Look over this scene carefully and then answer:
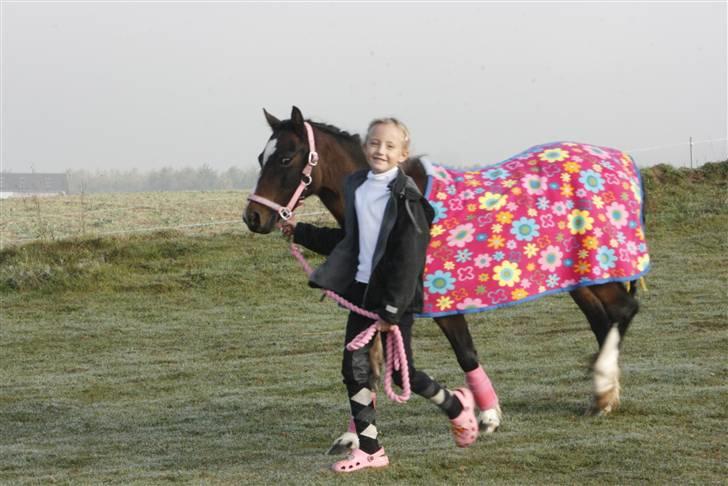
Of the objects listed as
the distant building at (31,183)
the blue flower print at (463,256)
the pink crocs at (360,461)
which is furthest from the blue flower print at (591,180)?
the distant building at (31,183)

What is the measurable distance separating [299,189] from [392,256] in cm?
97

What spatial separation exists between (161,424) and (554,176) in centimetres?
313

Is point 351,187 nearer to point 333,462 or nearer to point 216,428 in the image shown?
point 333,462

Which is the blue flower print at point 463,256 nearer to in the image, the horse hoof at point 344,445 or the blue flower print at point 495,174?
the blue flower print at point 495,174

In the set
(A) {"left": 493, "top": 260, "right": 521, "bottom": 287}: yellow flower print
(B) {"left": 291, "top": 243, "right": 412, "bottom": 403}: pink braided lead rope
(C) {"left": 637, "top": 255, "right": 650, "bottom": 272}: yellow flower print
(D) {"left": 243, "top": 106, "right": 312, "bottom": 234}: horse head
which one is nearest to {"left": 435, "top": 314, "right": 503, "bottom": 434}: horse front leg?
(A) {"left": 493, "top": 260, "right": 521, "bottom": 287}: yellow flower print

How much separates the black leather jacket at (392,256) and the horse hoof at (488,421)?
1.01 metres

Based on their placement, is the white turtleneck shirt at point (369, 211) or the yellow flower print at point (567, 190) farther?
the yellow flower print at point (567, 190)

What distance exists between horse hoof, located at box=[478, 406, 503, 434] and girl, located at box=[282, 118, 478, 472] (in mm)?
572

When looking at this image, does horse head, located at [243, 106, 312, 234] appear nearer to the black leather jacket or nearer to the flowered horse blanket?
the black leather jacket

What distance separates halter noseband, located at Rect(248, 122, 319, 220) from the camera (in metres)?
5.56

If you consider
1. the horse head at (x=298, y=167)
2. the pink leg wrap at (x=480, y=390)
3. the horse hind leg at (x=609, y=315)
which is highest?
the horse head at (x=298, y=167)

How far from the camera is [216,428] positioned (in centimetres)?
663

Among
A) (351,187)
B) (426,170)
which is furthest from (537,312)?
(351,187)

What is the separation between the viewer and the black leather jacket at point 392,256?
4844 millimetres
